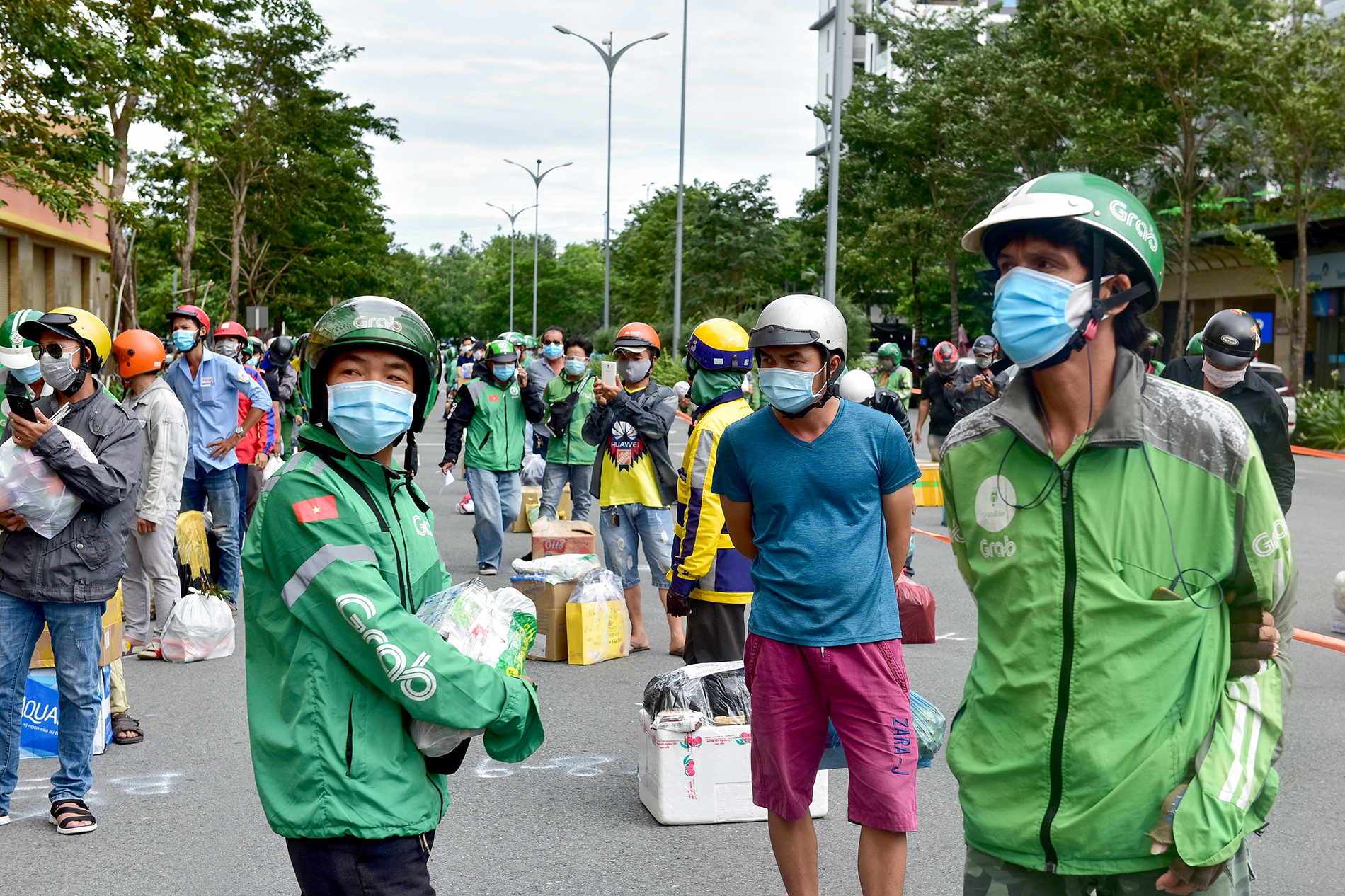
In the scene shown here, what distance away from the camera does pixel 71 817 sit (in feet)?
16.7

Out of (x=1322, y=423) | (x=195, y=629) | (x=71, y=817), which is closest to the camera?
(x=71, y=817)

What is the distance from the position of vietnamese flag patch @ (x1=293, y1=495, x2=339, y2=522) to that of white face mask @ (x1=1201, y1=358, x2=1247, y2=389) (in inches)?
202

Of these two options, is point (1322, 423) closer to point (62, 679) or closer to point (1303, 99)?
point (1303, 99)

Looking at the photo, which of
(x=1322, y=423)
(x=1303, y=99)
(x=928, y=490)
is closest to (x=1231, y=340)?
(x=928, y=490)

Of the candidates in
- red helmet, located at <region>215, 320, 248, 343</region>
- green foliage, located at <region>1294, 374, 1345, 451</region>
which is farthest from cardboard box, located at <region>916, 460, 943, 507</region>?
green foliage, located at <region>1294, 374, 1345, 451</region>

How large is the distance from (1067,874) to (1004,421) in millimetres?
832

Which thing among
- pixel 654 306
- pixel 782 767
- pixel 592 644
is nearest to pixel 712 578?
pixel 782 767

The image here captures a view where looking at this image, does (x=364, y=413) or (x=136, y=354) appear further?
(x=136, y=354)

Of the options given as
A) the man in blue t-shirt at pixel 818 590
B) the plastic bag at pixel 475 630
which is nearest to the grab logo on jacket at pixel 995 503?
the plastic bag at pixel 475 630

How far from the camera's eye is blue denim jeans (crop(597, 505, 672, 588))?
27.6 ft

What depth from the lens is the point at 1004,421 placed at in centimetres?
251

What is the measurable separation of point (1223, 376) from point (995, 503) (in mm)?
4508

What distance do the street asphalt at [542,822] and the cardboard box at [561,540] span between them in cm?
177

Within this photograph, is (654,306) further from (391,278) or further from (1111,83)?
(1111,83)
